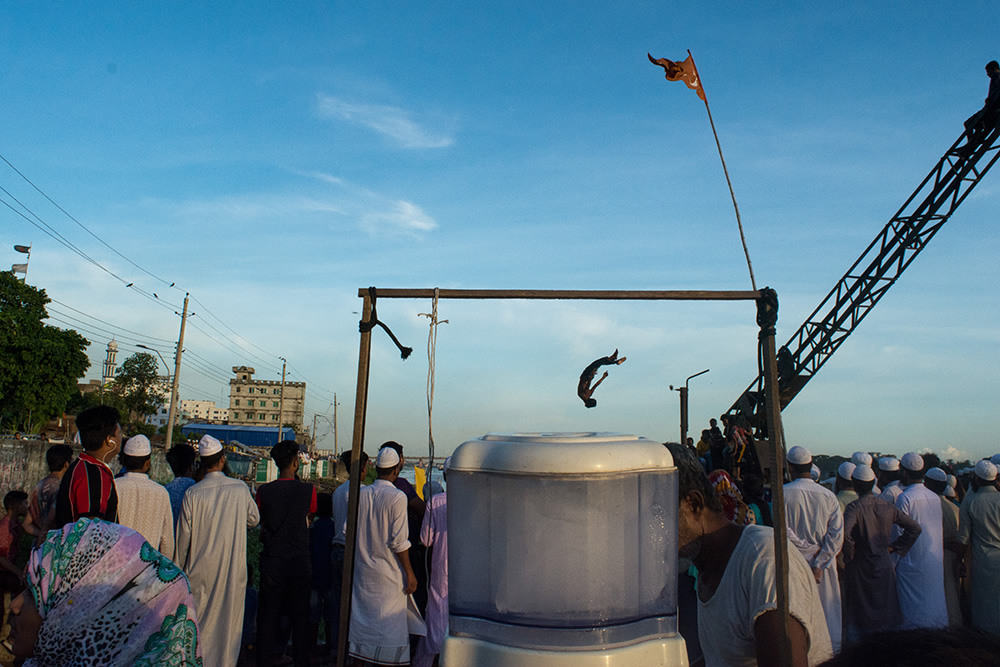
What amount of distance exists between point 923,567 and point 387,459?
506 cm

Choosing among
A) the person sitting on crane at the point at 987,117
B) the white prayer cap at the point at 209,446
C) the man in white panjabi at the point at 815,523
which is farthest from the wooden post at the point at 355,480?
the person sitting on crane at the point at 987,117

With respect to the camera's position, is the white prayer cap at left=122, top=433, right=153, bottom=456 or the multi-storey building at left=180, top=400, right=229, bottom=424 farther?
the multi-storey building at left=180, top=400, right=229, bottom=424

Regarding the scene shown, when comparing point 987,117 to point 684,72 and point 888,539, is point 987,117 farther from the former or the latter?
point 684,72

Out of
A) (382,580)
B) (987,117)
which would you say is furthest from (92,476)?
(987,117)

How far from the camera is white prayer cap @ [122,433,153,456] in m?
5.00

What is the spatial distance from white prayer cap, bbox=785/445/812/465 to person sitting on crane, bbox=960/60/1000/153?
1084cm

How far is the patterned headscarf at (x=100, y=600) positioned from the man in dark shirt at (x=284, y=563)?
11.2 ft

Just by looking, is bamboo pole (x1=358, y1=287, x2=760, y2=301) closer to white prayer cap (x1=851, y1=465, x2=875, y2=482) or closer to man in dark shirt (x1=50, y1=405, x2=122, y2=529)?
man in dark shirt (x1=50, y1=405, x2=122, y2=529)

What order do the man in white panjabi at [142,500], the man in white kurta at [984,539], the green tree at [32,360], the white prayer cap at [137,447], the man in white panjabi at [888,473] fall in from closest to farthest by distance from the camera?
the man in white panjabi at [142,500], the white prayer cap at [137,447], the man in white kurta at [984,539], the man in white panjabi at [888,473], the green tree at [32,360]

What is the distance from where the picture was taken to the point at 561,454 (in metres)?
2.17

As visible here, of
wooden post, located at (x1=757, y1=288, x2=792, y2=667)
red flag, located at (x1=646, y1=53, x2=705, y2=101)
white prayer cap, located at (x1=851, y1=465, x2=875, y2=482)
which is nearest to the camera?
wooden post, located at (x1=757, y1=288, x2=792, y2=667)

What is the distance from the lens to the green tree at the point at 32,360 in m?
39.1

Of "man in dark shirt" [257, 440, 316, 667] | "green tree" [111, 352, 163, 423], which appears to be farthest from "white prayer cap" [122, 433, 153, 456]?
"green tree" [111, 352, 163, 423]

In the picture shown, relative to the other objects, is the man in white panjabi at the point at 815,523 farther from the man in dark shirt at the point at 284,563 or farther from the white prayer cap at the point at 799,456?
the man in dark shirt at the point at 284,563
